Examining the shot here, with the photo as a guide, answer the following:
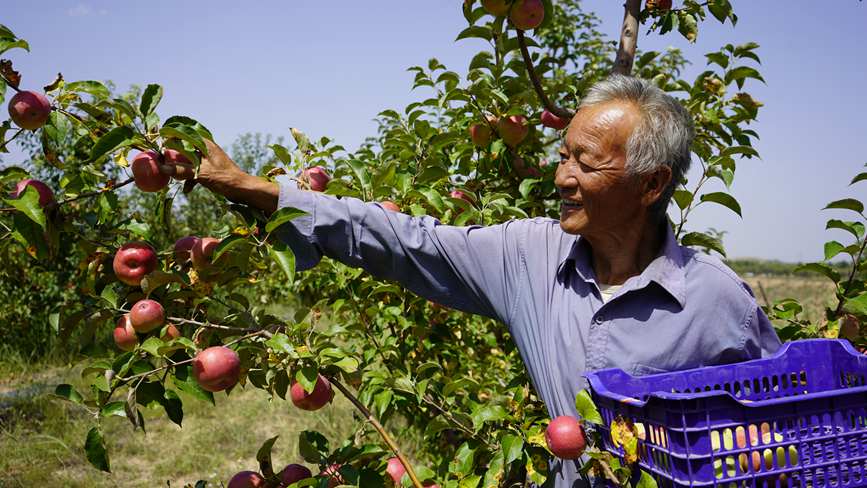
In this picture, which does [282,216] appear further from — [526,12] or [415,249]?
[526,12]

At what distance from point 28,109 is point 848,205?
2.09m

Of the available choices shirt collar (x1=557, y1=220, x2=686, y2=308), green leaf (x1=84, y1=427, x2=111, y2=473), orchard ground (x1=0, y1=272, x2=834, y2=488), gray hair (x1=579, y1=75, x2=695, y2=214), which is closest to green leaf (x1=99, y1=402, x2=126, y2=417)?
green leaf (x1=84, y1=427, x2=111, y2=473)

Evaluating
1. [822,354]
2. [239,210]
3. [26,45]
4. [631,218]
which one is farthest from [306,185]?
[822,354]

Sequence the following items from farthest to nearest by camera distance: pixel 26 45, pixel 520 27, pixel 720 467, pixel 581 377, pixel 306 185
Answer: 1. pixel 520 27
2. pixel 306 185
3. pixel 581 377
4. pixel 26 45
5. pixel 720 467

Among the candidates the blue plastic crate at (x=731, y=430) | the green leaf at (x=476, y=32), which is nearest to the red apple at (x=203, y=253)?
the blue plastic crate at (x=731, y=430)

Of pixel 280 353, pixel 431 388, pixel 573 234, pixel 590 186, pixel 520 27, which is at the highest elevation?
pixel 520 27

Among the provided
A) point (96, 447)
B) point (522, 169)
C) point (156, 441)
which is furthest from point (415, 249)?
point (156, 441)

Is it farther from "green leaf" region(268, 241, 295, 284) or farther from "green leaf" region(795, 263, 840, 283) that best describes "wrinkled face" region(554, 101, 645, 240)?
"green leaf" region(795, 263, 840, 283)

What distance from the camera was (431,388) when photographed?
1.83 meters

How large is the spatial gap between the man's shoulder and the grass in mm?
2669

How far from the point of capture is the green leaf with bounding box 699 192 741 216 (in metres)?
1.84

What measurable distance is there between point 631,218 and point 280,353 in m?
0.79

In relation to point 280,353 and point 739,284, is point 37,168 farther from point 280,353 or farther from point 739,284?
point 739,284

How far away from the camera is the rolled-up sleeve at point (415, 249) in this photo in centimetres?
137
